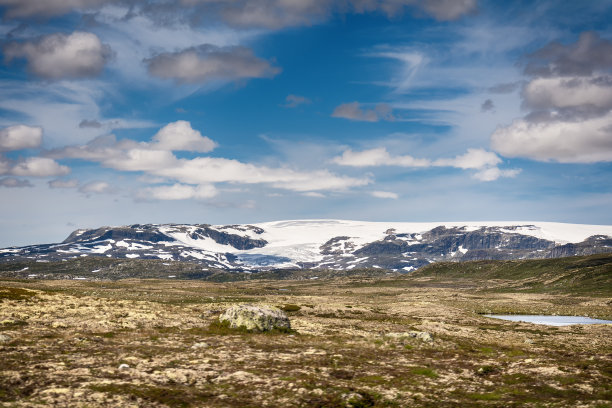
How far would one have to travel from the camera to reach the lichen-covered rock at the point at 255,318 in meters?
51.1

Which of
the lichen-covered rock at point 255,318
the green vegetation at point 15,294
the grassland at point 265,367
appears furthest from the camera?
the green vegetation at point 15,294

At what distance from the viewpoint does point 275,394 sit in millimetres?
26109

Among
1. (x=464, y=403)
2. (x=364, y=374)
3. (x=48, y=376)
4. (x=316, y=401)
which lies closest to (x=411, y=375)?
(x=364, y=374)

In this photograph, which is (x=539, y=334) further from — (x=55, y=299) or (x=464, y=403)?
(x=55, y=299)

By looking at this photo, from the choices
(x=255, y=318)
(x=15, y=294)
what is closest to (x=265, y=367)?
(x=255, y=318)

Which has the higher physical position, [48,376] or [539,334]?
[48,376]

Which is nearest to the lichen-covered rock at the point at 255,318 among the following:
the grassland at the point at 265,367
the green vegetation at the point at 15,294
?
the grassland at the point at 265,367

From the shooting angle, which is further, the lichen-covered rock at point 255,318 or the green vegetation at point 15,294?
the green vegetation at point 15,294

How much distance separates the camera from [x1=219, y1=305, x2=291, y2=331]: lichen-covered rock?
2013 inches

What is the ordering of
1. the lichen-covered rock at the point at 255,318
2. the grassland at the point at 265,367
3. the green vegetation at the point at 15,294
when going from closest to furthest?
the grassland at the point at 265,367 → the lichen-covered rock at the point at 255,318 → the green vegetation at the point at 15,294

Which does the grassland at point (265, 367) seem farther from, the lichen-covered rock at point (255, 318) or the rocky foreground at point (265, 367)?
the lichen-covered rock at point (255, 318)

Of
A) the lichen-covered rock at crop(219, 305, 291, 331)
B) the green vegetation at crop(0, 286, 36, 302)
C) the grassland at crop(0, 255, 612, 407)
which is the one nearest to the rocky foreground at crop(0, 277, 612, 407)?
the grassland at crop(0, 255, 612, 407)

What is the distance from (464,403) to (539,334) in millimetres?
48506

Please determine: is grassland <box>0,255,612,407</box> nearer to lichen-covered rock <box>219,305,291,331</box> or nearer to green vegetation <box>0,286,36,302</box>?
lichen-covered rock <box>219,305,291,331</box>
